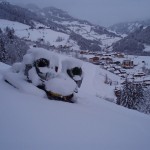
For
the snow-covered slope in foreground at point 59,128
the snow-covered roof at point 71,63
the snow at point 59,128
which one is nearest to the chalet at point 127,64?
the snow-covered roof at point 71,63

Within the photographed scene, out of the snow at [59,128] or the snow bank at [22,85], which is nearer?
the snow at [59,128]

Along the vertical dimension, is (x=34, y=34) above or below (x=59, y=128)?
above

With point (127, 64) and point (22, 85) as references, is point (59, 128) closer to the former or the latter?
point (22, 85)

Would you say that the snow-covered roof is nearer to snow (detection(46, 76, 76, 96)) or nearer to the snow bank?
snow (detection(46, 76, 76, 96))

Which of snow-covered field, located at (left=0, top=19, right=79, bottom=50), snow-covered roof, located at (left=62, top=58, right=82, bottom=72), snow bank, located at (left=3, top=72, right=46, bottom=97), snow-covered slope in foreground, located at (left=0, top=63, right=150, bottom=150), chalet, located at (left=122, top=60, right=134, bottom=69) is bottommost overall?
snow-covered slope in foreground, located at (left=0, top=63, right=150, bottom=150)

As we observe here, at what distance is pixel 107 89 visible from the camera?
65812mm

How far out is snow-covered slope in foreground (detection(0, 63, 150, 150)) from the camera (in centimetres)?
561

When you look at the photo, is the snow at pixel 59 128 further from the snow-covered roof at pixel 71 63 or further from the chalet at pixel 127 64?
the chalet at pixel 127 64

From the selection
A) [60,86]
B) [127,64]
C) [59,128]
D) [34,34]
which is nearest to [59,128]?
[59,128]

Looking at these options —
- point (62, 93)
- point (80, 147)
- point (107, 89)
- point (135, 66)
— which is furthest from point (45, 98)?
point (135, 66)

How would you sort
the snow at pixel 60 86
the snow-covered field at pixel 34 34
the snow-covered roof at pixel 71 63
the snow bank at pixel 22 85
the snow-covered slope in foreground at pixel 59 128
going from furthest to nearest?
1. the snow-covered field at pixel 34 34
2. the snow-covered roof at pixel 71 63
3. the snow at pixel 60 86
4. the snow bank at pixel 22 85
5. the snow-covered slope in foreground at pixel 59 128

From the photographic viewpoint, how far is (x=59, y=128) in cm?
654

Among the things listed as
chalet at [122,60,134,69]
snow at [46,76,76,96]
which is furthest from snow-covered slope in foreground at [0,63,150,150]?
chalet at [122,60,134,69]

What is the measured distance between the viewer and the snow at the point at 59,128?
562 cm
